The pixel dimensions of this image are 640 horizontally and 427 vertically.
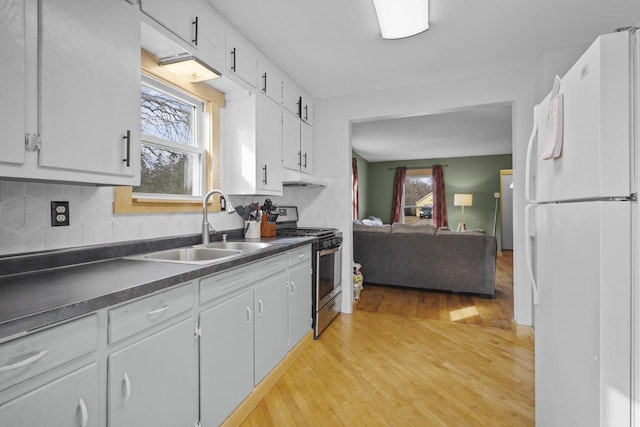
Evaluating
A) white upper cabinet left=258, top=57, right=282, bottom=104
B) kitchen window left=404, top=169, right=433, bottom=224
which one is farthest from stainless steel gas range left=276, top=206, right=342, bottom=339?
kitchen window left=404, top=169, right=433, bottom=224

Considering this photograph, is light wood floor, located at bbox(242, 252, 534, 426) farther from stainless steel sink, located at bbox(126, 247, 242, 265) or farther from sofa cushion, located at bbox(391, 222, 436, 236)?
sofa cushion, located at bbox(391, 222, 436, 236)

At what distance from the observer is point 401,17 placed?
209 centimetres

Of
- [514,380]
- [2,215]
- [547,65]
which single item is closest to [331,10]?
[547,65]

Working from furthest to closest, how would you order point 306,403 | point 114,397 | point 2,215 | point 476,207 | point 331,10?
point 476,207 < point 331,10 < point 306,403 < point 2,215 < point 114,397

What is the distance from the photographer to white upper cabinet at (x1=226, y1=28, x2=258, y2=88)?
2209 millimetres

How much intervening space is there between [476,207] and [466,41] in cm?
646

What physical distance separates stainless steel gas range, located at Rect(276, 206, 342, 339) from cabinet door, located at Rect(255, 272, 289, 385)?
Answer: 1.79 feet

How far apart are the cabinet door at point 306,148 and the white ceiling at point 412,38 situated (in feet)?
1.43

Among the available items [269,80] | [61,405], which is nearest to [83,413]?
[61,405]

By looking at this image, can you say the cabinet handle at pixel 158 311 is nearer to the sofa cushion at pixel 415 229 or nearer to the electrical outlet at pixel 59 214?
the electrical outlet at pixel 59 214

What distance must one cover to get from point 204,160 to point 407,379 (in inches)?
85.6

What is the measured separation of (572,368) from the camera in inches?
44.5

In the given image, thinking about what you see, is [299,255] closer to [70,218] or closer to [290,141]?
[290,141]

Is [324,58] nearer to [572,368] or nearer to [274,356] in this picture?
[274,356]
